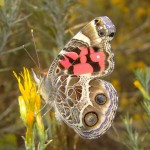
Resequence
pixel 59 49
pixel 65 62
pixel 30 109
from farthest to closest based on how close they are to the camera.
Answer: pixel 59 49
pixel 65 62
pixel 30 109

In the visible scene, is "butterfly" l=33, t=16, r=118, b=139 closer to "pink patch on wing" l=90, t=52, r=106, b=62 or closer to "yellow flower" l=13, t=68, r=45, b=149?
"pink patch on wing" l=90, t=52, r=106, b=62

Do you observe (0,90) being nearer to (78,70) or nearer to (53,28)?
(53,28)

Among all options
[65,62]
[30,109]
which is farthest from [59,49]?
[30,109]

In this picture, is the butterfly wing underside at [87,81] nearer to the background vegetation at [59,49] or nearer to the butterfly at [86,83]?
the butterfly at [86,83]

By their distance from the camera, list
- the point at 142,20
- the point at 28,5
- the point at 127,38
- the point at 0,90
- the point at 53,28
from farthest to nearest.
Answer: the point at 142,20
the point at 127,38
the point at 0,90
the point at 53,28
the point at 28,5

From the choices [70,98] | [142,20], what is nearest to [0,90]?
[70,98]

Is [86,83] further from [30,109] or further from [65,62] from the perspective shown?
[30,109]

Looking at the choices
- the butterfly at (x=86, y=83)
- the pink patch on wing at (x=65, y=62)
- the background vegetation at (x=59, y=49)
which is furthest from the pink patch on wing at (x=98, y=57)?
the background vegetation at (x=59, y=49)
